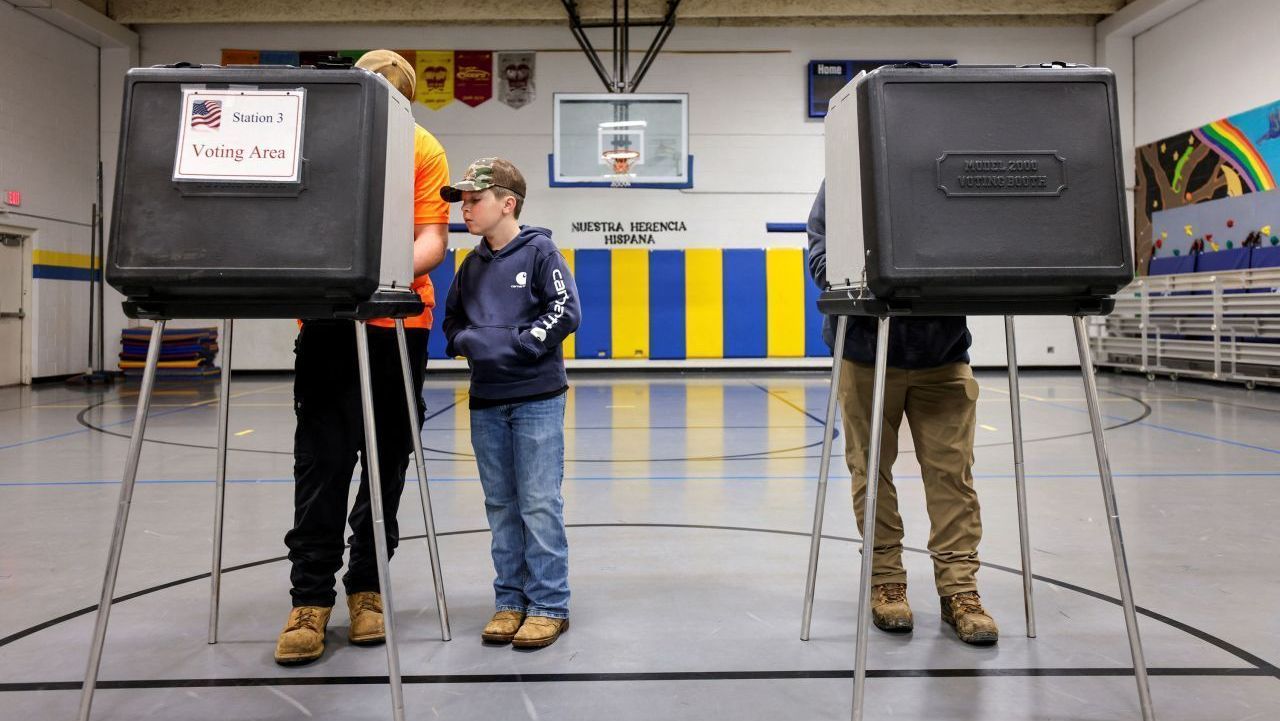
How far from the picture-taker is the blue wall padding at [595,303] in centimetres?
1417

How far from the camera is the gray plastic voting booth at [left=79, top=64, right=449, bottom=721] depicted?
1.88 metres

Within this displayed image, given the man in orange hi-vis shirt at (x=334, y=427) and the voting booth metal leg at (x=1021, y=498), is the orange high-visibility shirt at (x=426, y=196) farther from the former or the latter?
the voting booth metal leg at (x=1021, y=498)

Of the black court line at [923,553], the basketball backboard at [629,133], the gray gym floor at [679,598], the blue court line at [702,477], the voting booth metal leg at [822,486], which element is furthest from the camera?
the basketball backboard at [629,133]

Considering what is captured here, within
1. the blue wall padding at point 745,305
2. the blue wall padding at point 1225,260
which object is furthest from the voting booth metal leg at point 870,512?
the blue wall padding at point 745,305

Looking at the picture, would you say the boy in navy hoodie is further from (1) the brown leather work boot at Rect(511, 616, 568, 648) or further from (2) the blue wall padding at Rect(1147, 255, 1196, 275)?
(2) the blue wall padding at Rect(1147, 255, 1196, 275)

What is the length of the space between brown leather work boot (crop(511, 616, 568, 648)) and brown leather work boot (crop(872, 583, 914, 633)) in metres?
0.93

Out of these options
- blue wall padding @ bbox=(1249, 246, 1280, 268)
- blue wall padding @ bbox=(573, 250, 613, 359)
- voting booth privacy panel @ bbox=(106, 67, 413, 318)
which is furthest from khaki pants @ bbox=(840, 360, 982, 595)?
blue wall padding @ bbox=(573, 250, 613, 359)

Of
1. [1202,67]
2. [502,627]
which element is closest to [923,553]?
[502,627]

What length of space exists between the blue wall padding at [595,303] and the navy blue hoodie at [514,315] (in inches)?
453

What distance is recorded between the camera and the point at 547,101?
1415 cm

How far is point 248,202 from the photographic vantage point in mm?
1913

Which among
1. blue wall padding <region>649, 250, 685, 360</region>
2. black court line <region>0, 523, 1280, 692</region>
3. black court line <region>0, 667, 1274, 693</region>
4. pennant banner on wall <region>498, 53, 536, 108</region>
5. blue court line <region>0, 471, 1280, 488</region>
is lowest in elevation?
black court line <region>0, 667, 1274, 693</region>

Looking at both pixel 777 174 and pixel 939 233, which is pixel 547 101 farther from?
pixel 939 233

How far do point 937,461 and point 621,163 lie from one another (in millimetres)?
9901
